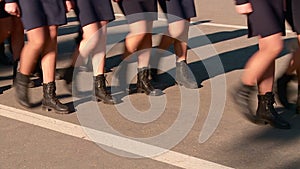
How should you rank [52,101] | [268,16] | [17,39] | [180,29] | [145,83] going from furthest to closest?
[17,39], [180,29], [145,83], [52,101], [268,16]

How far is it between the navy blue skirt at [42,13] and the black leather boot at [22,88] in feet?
1.87

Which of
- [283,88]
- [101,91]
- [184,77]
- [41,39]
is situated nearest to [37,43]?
[41,39]

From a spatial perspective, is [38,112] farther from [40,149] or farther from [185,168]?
[185,168]

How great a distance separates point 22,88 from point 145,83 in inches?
48.3

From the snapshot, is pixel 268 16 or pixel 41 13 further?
pixel 41 13

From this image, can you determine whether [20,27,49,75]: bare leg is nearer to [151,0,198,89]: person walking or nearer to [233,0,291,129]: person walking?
[151,0,198,89]: person walking

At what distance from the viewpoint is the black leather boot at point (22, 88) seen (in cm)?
598

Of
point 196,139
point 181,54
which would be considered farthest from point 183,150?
point 181,54

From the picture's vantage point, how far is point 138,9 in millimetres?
6133

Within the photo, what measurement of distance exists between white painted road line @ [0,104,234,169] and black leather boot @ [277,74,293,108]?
1470mm

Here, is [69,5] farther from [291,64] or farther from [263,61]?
[291,64]

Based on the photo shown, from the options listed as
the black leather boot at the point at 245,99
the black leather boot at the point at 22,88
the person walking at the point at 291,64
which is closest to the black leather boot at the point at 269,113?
the black leather boot at the point at 245,99

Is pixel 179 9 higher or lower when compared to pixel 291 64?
higher

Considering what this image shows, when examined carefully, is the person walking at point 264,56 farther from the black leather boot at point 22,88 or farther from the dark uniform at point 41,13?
the black leather boot at point 22,88
